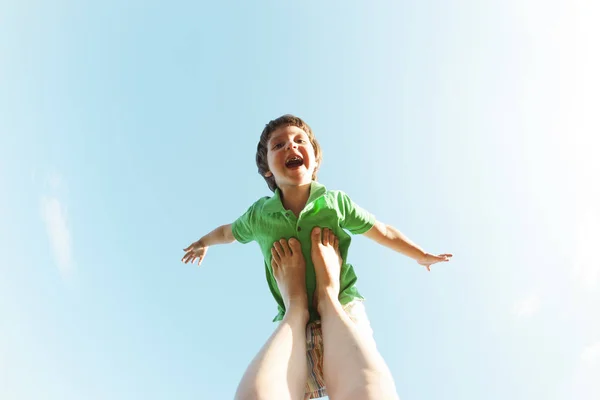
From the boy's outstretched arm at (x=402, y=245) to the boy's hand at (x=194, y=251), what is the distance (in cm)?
152

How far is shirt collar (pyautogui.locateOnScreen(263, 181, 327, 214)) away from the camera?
3283 mm

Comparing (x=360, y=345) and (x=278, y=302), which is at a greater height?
(x=278, y=302)

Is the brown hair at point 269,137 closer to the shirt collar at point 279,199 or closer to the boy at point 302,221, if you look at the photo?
the boy at point 302,221

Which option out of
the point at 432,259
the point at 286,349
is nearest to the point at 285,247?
the point at 286,349

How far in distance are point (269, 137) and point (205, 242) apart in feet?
3.72

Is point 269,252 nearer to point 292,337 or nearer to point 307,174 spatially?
point 307,174

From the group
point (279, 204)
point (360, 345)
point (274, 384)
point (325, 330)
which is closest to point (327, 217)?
point (279, 204)

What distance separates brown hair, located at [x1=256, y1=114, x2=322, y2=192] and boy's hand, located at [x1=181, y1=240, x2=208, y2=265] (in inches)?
33.1

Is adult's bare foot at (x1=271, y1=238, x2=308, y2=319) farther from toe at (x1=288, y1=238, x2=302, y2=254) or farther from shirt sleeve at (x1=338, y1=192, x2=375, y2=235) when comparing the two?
shirt sleeve at (x1=338, y1=192, x2=375, y2=235)

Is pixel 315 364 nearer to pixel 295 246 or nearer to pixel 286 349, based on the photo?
pixel 286 349

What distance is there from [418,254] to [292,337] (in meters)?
1.80

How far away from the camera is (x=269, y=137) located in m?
3.83

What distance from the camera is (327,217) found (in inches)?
128

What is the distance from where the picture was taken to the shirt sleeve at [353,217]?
3.43 metres
